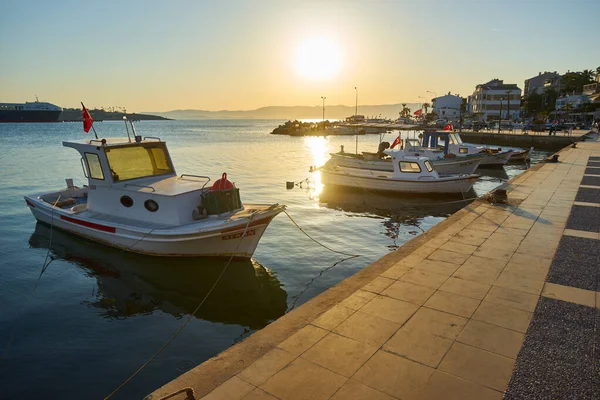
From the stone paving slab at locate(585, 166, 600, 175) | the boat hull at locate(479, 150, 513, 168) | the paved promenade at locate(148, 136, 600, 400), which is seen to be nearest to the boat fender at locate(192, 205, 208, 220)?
the paved promenade at locate(148, 136, 600, 400)

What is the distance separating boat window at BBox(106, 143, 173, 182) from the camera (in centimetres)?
1282

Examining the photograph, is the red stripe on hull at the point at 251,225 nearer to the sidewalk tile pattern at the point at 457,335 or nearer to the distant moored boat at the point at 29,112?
the sidewalk tile pattern at the point at 457,335

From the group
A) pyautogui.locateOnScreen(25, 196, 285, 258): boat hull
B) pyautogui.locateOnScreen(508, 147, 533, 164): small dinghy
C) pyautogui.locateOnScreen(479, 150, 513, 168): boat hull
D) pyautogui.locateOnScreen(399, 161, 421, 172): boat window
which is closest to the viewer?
pyautogui.locateOnScreen(25, 196, 285, 258): boat hull

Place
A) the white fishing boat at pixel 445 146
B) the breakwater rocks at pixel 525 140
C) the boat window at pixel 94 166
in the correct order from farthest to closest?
the breakwater rocks at pixel 525 140 → the white fishing boat at pixel 445 146 → the boat window at pixel 94 166

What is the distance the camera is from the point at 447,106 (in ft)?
486

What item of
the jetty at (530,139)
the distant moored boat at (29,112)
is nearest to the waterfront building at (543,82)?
the jetty at (530,139)

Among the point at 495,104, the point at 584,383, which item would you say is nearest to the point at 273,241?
the point at 584,383

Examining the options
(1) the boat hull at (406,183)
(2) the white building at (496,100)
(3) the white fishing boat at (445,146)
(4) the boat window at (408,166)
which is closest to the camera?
(1) the boat hull at (406,183)

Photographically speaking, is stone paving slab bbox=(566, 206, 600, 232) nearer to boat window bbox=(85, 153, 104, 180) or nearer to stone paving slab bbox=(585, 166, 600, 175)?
stone paving slab bbox=(585, 166, 600, 175)

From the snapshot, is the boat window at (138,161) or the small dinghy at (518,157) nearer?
the boat window at (138,161)

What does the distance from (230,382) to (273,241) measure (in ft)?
34.0

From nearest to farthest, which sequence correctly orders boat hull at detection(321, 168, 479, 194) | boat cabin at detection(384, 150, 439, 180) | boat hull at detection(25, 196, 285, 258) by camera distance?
boat hull at detection(25, 196, 285, 258)
boat hull at detection(321, 168, 479, 194)
boat cabin at detection(384, 150, 439, 180)

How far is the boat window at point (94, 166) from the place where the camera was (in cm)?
1277

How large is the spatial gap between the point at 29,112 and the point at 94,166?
648 ft
